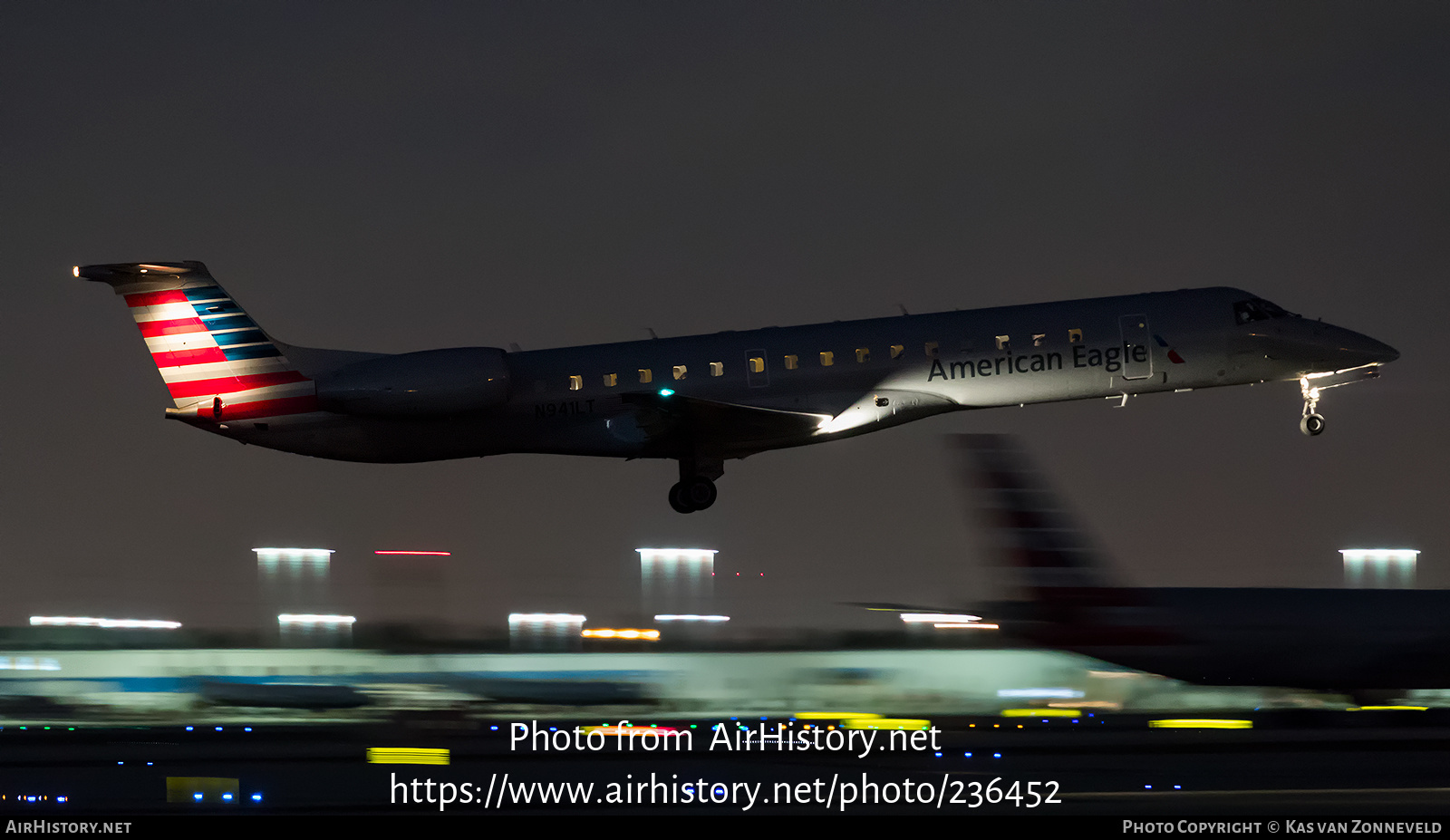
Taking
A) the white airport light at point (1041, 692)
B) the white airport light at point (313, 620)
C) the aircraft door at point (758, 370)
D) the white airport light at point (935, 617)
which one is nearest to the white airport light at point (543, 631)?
the white airport light at point (313, 620)

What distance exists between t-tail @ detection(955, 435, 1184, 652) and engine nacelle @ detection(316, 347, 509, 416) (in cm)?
1081

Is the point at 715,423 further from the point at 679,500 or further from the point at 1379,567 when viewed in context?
the point at 1379,567

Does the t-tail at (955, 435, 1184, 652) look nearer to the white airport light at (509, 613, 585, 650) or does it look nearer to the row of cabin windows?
the white airport light at (509, 613, 585, 650)

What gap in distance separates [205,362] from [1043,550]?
51.7 feet

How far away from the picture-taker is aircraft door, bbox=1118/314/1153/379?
25.8 metres

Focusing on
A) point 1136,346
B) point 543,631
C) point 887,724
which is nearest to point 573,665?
point 543,631

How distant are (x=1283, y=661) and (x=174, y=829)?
12483 mm

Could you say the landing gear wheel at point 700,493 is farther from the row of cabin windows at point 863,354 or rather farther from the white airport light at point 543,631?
the white airport light at point 543,631

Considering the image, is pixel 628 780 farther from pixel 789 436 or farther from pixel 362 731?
pixel 789 436

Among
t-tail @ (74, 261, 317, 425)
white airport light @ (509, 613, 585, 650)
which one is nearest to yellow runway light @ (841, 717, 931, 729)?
white airport light @ (509, 613, 585, 650)

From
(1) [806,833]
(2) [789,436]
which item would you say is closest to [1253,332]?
(2) [789,436]

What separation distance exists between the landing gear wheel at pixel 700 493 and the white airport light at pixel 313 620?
657 centimetres

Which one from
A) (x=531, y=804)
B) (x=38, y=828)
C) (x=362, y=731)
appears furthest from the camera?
Answer: (x=362, y=731)

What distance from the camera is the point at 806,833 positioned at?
14719mm
